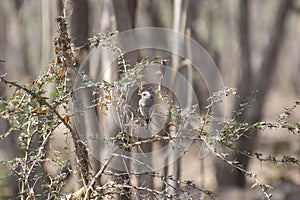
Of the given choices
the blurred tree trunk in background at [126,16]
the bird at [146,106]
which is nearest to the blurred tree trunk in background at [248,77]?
the blurred tree trunk in background at [126,16]

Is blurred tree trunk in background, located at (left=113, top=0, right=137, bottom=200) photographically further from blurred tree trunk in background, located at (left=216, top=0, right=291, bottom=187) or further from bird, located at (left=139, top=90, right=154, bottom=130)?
blurred tree trunk in background, located at (left=216, top=0, right=291, bottom=187)

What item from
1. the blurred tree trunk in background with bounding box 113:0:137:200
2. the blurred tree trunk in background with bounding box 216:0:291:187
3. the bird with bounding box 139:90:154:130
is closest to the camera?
the bird with bounding box 139:90:154:130

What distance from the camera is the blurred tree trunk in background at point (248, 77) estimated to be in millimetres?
4465

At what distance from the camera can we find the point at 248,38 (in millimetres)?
4660

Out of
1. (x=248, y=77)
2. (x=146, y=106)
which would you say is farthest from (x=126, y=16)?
(x=248, y=77)

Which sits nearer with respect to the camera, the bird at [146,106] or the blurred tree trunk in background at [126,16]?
the bird at [146,106]

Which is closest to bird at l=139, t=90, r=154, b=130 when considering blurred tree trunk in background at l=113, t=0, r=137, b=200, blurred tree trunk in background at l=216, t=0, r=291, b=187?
blurred tree trunk in background at l=113, t=0, r=137, b=200

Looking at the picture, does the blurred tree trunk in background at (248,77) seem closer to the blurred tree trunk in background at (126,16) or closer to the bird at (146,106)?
the blurred tree trunk in background at (126,16)

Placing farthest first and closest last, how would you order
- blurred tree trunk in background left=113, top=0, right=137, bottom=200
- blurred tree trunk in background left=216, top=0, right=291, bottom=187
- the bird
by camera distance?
blurred tree trunk in background left=216, top=0, right=291, bottom=187 < blurred tree trunk in background left=113, top=0, right=137, bottom=200 < the bird

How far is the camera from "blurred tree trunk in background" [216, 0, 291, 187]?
176 inches

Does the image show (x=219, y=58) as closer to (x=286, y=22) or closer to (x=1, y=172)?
(x=286, y=22)

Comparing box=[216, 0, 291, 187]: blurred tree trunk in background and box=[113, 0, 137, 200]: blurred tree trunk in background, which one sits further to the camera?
box=[216, 0, 291, 187]: blurred tree trunk in background

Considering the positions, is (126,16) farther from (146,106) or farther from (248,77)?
(248,77)

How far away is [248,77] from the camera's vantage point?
15.0ft
